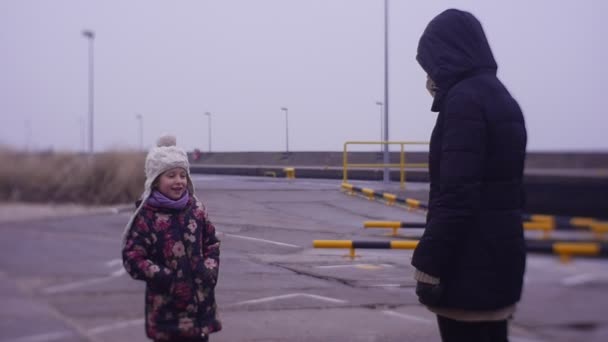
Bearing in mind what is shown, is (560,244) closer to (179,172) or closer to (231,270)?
(179,172)

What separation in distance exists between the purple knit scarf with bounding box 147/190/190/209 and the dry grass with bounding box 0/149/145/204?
0.45 feet

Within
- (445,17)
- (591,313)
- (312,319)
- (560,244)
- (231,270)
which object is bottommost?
(312,319)

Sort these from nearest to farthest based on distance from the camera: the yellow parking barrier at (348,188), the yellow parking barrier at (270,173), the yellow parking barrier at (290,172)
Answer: the yellow parking barrier at (290,172) < the yellow parking barrier at (270,173) < the yellow parking barrier at (348,188)

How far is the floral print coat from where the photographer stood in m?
2.96

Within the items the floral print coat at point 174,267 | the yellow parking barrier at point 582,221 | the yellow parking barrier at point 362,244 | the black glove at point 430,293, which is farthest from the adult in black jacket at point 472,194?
the yellow parking barrier at point 362,244

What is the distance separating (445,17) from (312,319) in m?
2.94

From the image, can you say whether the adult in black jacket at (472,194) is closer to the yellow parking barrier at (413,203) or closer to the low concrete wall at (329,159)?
the low concrete wall at (329,159)

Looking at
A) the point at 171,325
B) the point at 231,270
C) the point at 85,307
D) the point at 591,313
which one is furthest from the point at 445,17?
the point at 231,270

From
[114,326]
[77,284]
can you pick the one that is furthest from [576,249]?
[114,326]

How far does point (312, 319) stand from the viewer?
4855 millimetres

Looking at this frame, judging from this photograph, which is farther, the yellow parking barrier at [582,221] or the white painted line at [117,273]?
the white painted line at [117,273]

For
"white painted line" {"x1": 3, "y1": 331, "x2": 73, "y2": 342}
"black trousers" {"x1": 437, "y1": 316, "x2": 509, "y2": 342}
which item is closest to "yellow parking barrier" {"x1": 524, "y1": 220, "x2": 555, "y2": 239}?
"black trousers" {"x1": 437, "y1": 316, "x2": 509, "y2": 342}

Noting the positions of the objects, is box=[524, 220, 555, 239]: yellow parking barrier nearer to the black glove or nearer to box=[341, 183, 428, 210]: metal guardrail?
the black glove

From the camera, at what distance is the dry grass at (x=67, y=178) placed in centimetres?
246
